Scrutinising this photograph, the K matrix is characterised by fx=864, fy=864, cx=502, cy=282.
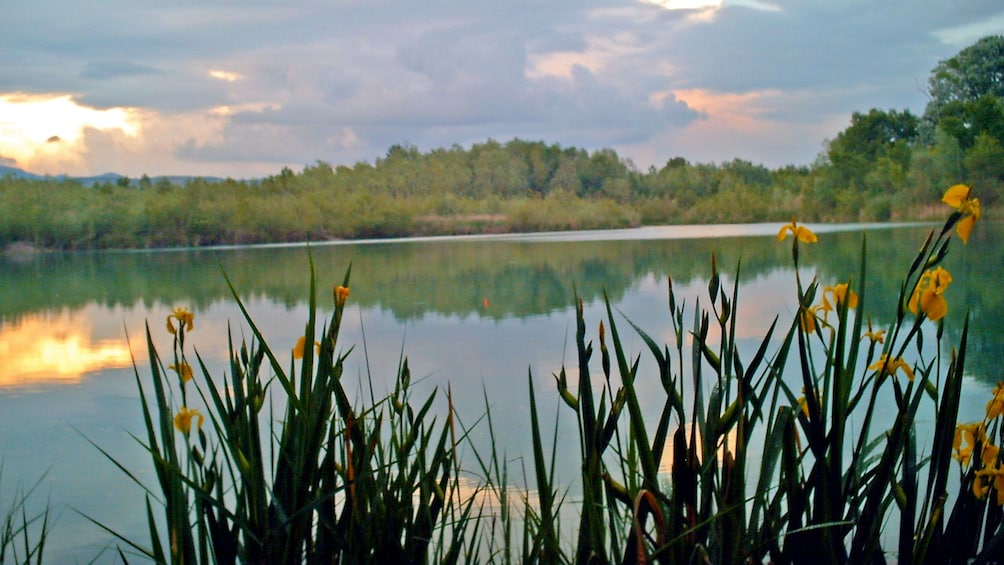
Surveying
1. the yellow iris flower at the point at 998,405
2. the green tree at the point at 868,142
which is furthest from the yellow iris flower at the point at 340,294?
the green tree at the point at 868,142

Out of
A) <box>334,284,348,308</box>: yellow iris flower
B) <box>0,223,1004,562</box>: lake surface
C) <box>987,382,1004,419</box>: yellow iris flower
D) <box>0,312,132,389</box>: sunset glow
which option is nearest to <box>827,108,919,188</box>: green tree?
<box>0,223,1004,562</box>: lake surface

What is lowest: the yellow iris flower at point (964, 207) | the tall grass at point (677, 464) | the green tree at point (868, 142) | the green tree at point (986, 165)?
the tall grass at point (677, 464)

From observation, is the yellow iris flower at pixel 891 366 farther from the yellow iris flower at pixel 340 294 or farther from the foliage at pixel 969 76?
the foliage at pixel 969 76

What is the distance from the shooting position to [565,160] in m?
16.1

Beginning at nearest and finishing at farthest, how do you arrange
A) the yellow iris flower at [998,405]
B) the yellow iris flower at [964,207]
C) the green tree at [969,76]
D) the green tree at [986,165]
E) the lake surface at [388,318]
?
the yellow iris flower at [964,207] → the yellow iris flower at [998,405] → the lake surface at [388,318] → the green tree at [986,165] → the green tree at [969,76]

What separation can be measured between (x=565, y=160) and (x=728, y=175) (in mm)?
3012

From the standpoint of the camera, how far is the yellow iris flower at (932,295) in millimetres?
774

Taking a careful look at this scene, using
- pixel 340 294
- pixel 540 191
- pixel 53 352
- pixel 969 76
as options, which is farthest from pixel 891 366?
pixel 540 191

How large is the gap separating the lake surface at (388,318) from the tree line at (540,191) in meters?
0.59

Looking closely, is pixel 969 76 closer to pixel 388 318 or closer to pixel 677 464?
pixel 388 318

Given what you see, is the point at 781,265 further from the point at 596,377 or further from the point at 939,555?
the point at 939,555

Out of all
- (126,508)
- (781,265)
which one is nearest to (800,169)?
(781,265)

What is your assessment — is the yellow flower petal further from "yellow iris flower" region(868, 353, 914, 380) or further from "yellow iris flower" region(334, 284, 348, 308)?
"yellow iris flower" region(334, 284, 348, 308)

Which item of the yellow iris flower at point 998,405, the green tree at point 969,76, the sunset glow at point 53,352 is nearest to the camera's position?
the yellow iris flower at point 998,405
